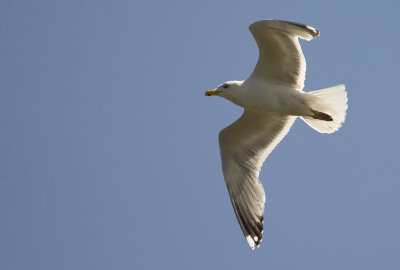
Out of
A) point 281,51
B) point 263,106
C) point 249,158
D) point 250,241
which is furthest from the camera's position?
point 249,158

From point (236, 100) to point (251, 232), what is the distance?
71.3 inches

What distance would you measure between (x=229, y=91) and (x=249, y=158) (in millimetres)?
1188

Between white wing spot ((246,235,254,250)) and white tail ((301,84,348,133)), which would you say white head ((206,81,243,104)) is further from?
white wing spot ((246,235,254,250))

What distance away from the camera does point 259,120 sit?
9688 millimetres

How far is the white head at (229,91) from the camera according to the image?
8922 millimetres

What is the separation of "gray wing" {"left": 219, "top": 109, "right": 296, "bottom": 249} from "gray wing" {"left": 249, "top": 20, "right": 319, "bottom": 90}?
0.78 meters

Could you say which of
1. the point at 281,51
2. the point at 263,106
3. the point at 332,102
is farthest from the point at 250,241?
the point at 281,51

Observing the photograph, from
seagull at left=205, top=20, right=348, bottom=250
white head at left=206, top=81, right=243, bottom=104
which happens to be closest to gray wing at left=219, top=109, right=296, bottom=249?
seagull at left=205, top=20, right=348, bottom=250

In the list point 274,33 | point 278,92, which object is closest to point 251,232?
point 278,92

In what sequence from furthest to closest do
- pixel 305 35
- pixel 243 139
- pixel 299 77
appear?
pixel 243 139, pixel 299 77, pixel 305 35

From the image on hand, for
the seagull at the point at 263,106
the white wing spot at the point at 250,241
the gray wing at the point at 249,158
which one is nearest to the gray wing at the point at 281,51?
the seagull at the point at 263,106

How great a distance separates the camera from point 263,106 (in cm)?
890

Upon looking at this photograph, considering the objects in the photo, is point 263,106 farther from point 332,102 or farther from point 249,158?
point 249,158

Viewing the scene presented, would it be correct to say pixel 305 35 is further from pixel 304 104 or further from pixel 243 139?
pixel 243 139
